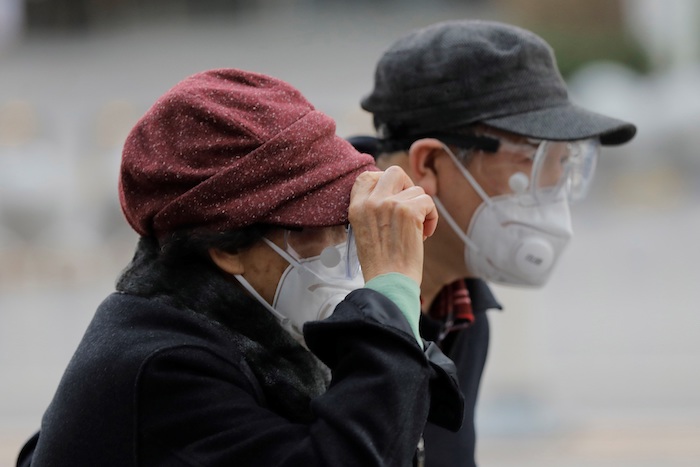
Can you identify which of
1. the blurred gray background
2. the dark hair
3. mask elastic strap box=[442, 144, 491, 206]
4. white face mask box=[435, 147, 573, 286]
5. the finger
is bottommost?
the blurred gray background

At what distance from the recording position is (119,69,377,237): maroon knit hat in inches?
70.7

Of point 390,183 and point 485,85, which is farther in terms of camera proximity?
point 485,85

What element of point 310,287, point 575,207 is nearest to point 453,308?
point 310,287

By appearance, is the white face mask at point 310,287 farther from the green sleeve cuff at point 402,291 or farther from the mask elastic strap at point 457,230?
the mask elastic strap at point 457,230

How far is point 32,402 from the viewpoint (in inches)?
301

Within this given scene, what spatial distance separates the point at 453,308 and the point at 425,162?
377 mm

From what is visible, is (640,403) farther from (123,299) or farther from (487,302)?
(123,299)

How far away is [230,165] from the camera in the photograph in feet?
5.88

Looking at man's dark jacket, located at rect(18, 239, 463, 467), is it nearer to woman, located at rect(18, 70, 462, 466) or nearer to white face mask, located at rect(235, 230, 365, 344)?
woman, located at rect(18, 70, 462, 466)

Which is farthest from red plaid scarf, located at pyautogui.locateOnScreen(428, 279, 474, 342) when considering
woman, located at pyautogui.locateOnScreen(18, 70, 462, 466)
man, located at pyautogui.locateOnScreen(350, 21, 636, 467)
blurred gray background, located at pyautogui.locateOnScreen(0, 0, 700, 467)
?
blurred gray background, located at pyautogui.locateOnScreen(0, 0, 700, 467)

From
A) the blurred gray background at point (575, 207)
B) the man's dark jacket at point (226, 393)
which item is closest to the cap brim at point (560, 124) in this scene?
the man's dark jacket at point (226, 393)

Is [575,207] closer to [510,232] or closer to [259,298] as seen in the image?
[510,232]

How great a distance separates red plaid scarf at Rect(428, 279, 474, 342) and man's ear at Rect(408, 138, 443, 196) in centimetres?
27

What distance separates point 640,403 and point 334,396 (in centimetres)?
613
